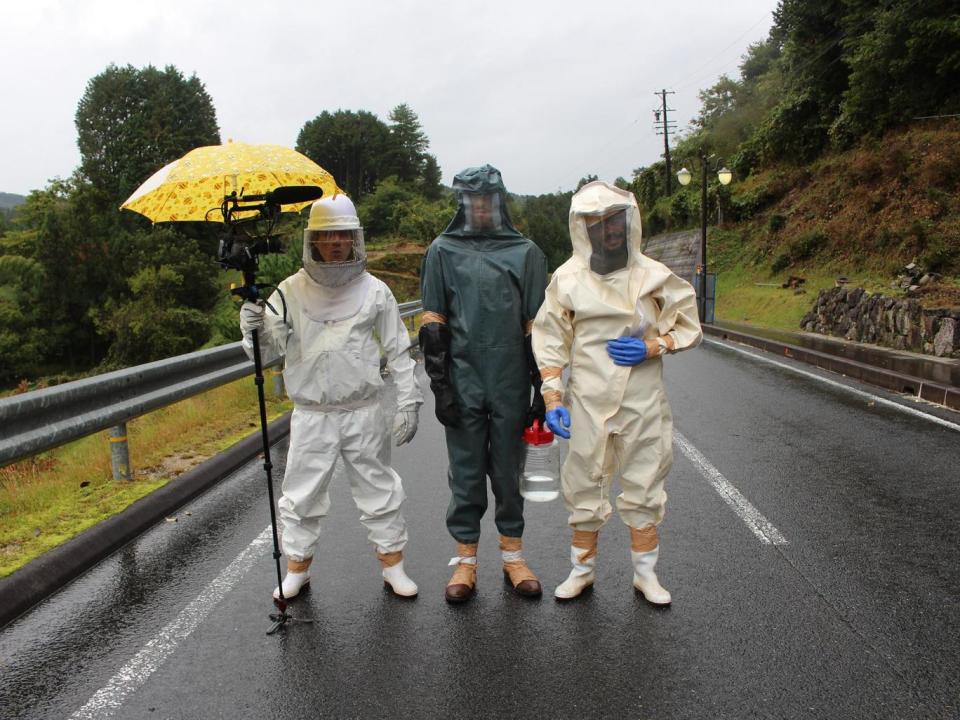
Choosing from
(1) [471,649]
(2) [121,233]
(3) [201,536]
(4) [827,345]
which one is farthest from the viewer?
(2) [121,233]

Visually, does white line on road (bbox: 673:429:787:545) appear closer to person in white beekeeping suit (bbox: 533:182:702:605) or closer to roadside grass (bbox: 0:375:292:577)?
person in white beekeeping suit (bbox: 533:182:702:605)

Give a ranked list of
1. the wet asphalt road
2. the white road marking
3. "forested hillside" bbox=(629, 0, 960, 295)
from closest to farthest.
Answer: the wet asphalt road, the white road marking, "forested hillside" bbox=(629, 0, 960, 295)

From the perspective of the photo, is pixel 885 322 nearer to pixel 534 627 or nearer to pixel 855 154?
pixel 534 627

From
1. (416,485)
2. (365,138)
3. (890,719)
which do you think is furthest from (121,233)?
(890,719)

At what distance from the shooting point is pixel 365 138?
98438 millimetres

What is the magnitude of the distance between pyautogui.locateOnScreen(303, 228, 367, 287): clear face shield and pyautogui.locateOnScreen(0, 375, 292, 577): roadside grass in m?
2.24

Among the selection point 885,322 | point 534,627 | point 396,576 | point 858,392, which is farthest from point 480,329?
point 885,322

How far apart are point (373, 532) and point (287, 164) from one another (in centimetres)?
197

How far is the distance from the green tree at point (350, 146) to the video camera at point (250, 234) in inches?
3778

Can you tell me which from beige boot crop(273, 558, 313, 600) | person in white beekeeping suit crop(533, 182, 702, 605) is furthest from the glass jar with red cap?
beige boot crop(273, 558, 313, 600)

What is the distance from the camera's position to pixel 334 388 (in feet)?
12.3

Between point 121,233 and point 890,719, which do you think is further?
point 121,233

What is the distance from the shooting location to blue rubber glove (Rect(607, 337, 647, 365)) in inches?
140

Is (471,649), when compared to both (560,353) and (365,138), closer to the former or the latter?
(560,353)
